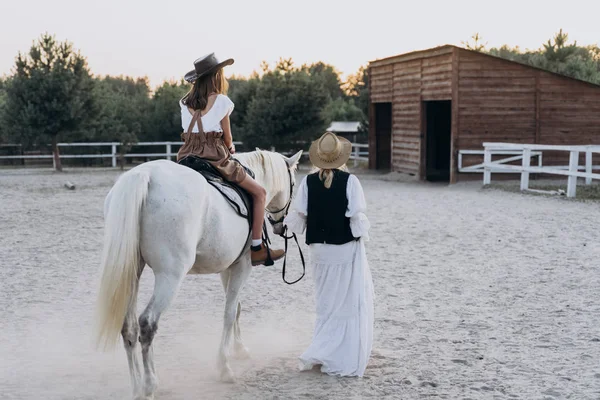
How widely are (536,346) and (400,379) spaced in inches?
50.6

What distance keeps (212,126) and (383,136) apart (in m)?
21.7

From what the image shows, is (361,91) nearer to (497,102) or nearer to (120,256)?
(497,102)

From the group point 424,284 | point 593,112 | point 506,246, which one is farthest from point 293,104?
point 424,284

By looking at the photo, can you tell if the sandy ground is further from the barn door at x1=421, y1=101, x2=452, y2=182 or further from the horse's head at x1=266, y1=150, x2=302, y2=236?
the barn door at x1=421, y1=101, x2=452, y2=182

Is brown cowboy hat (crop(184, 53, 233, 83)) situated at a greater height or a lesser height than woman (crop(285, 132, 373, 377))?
greater

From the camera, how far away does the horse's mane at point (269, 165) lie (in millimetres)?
5422

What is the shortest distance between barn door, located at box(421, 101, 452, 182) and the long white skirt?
63.0 ft

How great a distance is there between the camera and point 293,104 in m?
26.5

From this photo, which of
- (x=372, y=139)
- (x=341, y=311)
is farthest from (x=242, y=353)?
(x=372, y=139)

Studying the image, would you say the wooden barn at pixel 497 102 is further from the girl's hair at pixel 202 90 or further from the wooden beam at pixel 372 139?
the girl's hair at pixel 202 90

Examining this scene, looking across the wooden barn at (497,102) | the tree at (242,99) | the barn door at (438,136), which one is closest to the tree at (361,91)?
the tree at (242,99)

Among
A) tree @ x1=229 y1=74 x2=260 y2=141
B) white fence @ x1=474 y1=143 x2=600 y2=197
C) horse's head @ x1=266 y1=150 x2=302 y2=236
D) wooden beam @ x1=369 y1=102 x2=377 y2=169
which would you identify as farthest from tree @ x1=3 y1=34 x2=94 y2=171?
horse's head @ x1=266 y1=150 x2=302 y2=236

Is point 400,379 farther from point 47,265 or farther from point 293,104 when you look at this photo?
point 293,104

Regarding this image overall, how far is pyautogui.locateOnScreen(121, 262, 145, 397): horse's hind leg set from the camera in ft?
14.3
